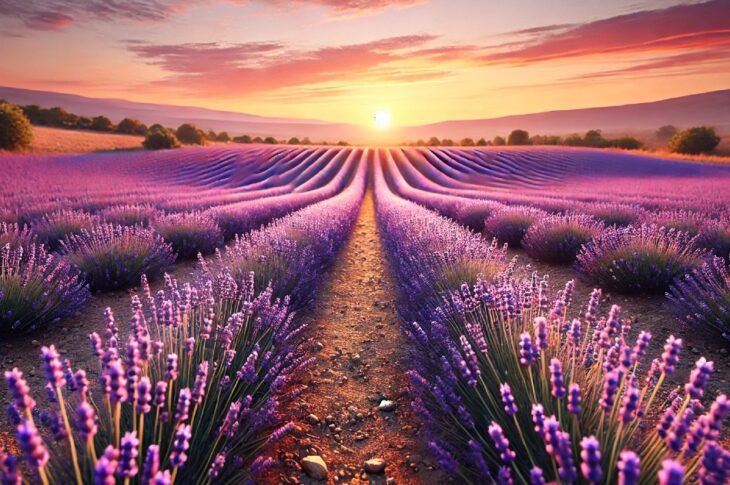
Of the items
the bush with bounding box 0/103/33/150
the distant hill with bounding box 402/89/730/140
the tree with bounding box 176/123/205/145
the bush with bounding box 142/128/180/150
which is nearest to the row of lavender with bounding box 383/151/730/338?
the bush with bounding box 0/103/33/150

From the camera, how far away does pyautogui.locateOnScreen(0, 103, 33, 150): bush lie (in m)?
20.2

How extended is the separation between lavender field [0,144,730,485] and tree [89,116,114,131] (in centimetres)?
3473

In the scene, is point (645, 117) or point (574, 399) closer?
point (574, 399)

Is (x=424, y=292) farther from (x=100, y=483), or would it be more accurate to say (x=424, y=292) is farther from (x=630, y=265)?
(x=100, y=483)

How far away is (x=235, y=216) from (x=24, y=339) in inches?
177

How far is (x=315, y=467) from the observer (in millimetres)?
2141

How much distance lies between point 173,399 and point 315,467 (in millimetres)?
824

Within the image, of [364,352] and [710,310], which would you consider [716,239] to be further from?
[364,352]

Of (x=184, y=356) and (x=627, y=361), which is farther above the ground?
(x=627, y=361)

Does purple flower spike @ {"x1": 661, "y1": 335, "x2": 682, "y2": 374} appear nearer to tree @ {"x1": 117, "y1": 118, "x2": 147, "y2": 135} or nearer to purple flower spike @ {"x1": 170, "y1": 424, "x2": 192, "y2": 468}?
purple flower spike @ {"x1": 170, "y1": 424, "x2": 192, "y2": 468}

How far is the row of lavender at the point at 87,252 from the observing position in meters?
3.34

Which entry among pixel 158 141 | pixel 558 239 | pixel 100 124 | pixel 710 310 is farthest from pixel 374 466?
pixel 100 124

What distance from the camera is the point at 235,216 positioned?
7555 mm

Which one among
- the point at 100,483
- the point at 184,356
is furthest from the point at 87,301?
the point at 100,483
